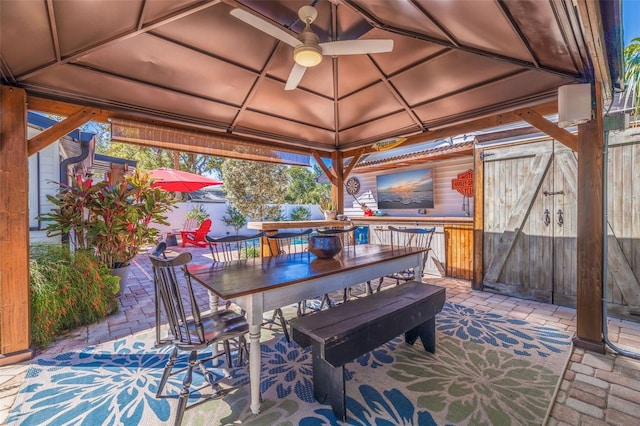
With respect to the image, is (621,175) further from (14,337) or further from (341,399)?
(14,337)

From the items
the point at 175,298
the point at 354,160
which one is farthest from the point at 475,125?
the point at 175,298

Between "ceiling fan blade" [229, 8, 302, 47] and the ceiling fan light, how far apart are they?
0.08 m

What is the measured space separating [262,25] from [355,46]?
2.74ft

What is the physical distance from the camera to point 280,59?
343cm

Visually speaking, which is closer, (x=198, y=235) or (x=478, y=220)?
Answer: (x=478, y=220)

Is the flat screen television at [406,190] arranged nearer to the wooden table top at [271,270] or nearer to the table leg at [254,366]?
the wooden table top at [271,270]

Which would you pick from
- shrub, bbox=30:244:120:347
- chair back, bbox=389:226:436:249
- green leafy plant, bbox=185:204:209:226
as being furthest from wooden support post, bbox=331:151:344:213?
green leafy plant, bbox=185:204:209:226

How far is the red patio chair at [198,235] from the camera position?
369 inches

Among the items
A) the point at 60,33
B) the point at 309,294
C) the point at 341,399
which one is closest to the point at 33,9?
the point at 60,33

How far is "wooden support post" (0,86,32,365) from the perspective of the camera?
2.72m

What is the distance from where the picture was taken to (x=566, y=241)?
4.14m

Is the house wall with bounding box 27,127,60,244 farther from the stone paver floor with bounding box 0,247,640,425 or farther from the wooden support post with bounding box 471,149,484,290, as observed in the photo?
the wooden support post with bounding box 471,149,484,290

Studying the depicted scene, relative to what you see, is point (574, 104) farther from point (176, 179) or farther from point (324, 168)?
point (176, 179)

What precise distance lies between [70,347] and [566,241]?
641cm
